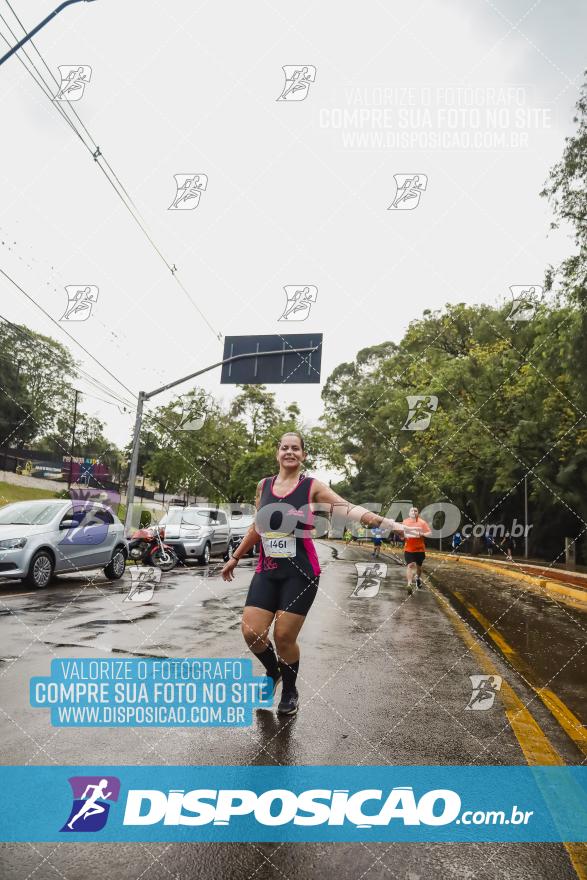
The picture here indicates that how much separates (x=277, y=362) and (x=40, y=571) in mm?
8626

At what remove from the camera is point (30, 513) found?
463 inches

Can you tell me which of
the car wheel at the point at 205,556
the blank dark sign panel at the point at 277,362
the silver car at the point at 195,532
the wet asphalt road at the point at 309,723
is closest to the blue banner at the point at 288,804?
the wet asphalt road at the point at 309,723

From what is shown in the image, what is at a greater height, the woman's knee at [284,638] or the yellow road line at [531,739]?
the woman's knee at [284,638]

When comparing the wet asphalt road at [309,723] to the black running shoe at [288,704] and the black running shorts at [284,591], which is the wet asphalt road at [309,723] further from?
the black running shorts at [284,591]

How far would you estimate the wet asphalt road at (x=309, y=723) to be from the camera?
2662 millimetres

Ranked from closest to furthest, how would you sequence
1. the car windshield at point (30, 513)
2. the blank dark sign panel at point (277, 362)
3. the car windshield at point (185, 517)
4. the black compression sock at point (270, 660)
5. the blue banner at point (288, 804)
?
the blue banner at point (288, 804) < the black compression sock at point (270, 660) < the car windshield at point (30, 513) < the blank dark sign panel at point (277, 362) < the car windshield at point (185, 517)

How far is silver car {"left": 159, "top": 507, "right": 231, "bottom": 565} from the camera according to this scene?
18.0 metres

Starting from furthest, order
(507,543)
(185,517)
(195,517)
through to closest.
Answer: (507,543) → (195,517) → (185,517)

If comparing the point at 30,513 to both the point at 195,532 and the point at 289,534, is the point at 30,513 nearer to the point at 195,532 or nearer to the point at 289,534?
the point at 195,532

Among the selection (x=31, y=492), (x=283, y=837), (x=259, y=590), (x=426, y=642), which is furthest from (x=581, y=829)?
(x=31, y=492)

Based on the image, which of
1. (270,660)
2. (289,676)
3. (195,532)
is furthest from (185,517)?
(289,676)

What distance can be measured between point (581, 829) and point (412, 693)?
89.2 inches

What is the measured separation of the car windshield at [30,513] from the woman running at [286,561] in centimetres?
802

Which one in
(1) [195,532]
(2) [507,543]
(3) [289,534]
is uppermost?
(3) [289,534]
